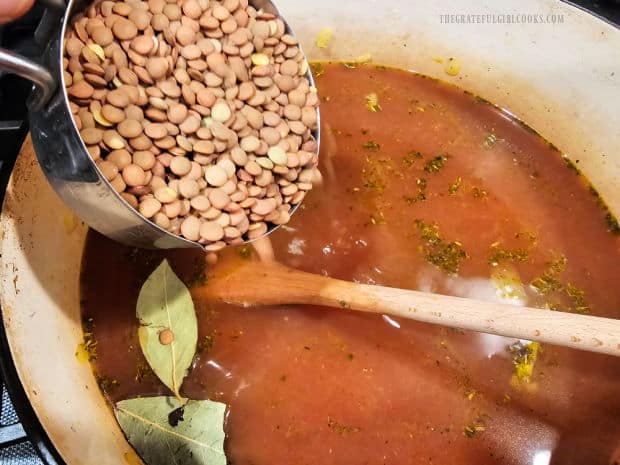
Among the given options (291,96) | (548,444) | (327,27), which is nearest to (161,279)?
(291,96)

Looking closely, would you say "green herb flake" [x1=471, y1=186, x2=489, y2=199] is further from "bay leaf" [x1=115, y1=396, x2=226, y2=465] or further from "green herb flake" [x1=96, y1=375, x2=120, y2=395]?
"green herb flake" [x1=96, y1=375, x2=120, y2=395]

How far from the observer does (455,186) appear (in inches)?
58.9

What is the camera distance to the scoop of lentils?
3.11 ft

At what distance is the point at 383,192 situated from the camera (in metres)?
1.47

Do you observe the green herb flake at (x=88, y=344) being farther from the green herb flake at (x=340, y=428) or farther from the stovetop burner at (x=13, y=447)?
the green herb flake at (x=340, y=428)

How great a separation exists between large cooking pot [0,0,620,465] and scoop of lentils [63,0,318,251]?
275mm

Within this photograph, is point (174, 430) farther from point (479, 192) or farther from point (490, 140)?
point (490, 140)

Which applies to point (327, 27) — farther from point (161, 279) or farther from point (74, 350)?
point (74, 350)

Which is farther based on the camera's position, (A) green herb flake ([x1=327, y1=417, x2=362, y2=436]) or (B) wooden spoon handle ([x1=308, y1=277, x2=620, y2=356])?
(A) green herb flake ([x1=327, y1=417, x2=362, y2=436])

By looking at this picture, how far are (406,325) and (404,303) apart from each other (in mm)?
227

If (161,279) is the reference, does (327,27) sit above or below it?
Result: above

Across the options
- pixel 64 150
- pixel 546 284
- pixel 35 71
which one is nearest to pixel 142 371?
pixel 64 150

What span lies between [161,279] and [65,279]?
22 centimetres

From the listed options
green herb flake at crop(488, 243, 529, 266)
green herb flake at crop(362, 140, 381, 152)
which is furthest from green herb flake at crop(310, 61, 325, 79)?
green herb flake at crop(488, 243, 529, 266)
